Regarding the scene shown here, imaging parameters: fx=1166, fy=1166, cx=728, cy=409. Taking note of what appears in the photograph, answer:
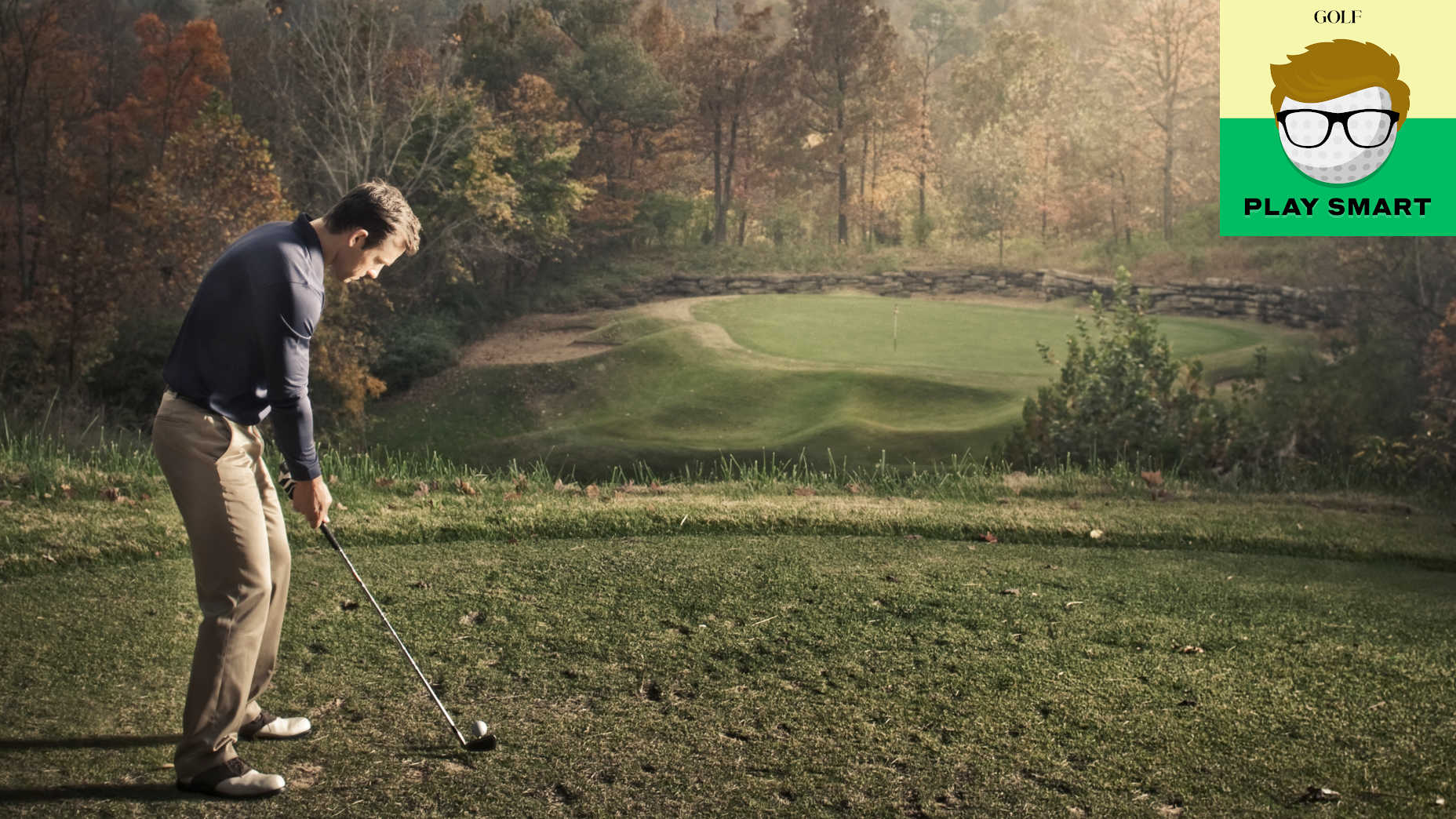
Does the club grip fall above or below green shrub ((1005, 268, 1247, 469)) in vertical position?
above

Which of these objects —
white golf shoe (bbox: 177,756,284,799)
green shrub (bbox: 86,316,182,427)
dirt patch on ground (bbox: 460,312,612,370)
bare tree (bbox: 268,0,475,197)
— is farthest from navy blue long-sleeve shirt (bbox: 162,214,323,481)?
green shrub (bbox: 86,316,182,427)

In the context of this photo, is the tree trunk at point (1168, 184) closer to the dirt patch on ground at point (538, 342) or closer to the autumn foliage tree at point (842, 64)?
the autumn foliage tree at point (842, 64)

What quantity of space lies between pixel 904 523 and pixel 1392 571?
2261mm

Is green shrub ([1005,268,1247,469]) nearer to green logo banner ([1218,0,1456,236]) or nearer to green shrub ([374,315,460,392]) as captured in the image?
green logo banner ([1218,0,1456,236])

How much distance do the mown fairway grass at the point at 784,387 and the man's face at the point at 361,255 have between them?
7.14 m

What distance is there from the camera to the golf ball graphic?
30.6 ft

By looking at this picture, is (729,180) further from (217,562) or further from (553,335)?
(217,562)

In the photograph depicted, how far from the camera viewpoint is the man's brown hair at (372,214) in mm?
3061

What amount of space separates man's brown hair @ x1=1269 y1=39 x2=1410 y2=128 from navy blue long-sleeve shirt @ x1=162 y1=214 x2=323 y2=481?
875 cm

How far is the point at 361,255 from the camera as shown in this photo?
3125 mm

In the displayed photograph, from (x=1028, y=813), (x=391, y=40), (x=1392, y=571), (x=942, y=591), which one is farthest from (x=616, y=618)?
(x=391, y=40)

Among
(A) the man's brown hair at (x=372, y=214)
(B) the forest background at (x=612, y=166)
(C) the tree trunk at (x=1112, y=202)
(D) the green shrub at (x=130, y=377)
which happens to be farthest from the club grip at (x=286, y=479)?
(D) the green shrub at (x=130, y=377)

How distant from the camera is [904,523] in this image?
597cm

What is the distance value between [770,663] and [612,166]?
865 cm
